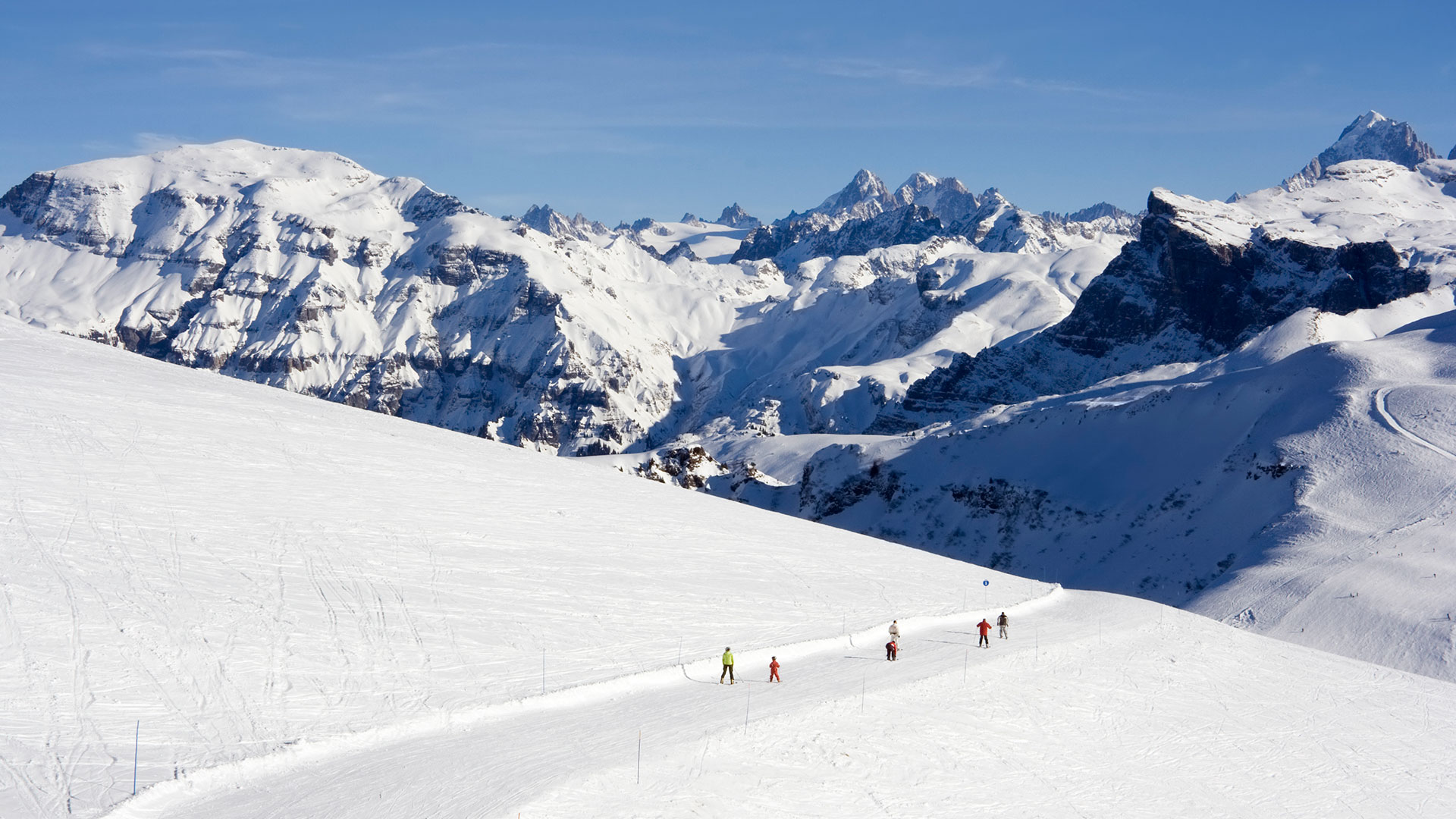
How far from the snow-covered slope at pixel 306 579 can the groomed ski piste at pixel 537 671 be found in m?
0.16

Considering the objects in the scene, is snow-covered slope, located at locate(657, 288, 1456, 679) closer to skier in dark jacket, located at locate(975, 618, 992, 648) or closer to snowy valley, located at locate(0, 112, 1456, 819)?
snowy valley, located at locate(0, 112, 1456, 819)

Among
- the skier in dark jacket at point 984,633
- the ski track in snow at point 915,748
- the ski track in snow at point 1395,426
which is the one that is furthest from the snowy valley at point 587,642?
the skier in dark jacket at point 984,633

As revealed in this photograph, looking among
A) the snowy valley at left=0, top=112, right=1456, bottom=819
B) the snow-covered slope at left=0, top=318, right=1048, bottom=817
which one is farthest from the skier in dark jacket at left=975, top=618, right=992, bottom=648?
the snow-covered slope at left=0, top=318, right=1048, bottom=817

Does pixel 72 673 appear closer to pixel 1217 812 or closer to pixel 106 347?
pixel 1217 812

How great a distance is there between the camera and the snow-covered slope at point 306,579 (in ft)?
86.9

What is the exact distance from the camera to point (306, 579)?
3662 centimetres

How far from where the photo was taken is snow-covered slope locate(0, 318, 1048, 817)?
26.5 meters

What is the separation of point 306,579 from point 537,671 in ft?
33.3

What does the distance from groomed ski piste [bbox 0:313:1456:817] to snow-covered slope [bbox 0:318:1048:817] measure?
16cm

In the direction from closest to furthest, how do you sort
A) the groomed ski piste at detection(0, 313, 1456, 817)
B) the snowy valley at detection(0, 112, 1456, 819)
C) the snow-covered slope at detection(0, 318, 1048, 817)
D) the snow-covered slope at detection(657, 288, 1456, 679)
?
the groomed ski piste at detection(0, 313, 1456, 817)
the snowy valley at detection(0, 112, 1456, 819)
the snow-covered slope at detection(0, 318, 1048, 817)
the snow-covered slope at detection(657, 288, 1456, 679)

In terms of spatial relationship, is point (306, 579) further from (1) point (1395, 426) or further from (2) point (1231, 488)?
(1) point (1395, 426)

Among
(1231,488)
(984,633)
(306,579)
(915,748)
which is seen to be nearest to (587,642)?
(306,579)

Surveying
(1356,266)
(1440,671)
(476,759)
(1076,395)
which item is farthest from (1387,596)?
(1356,266)

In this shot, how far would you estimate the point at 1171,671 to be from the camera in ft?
130
